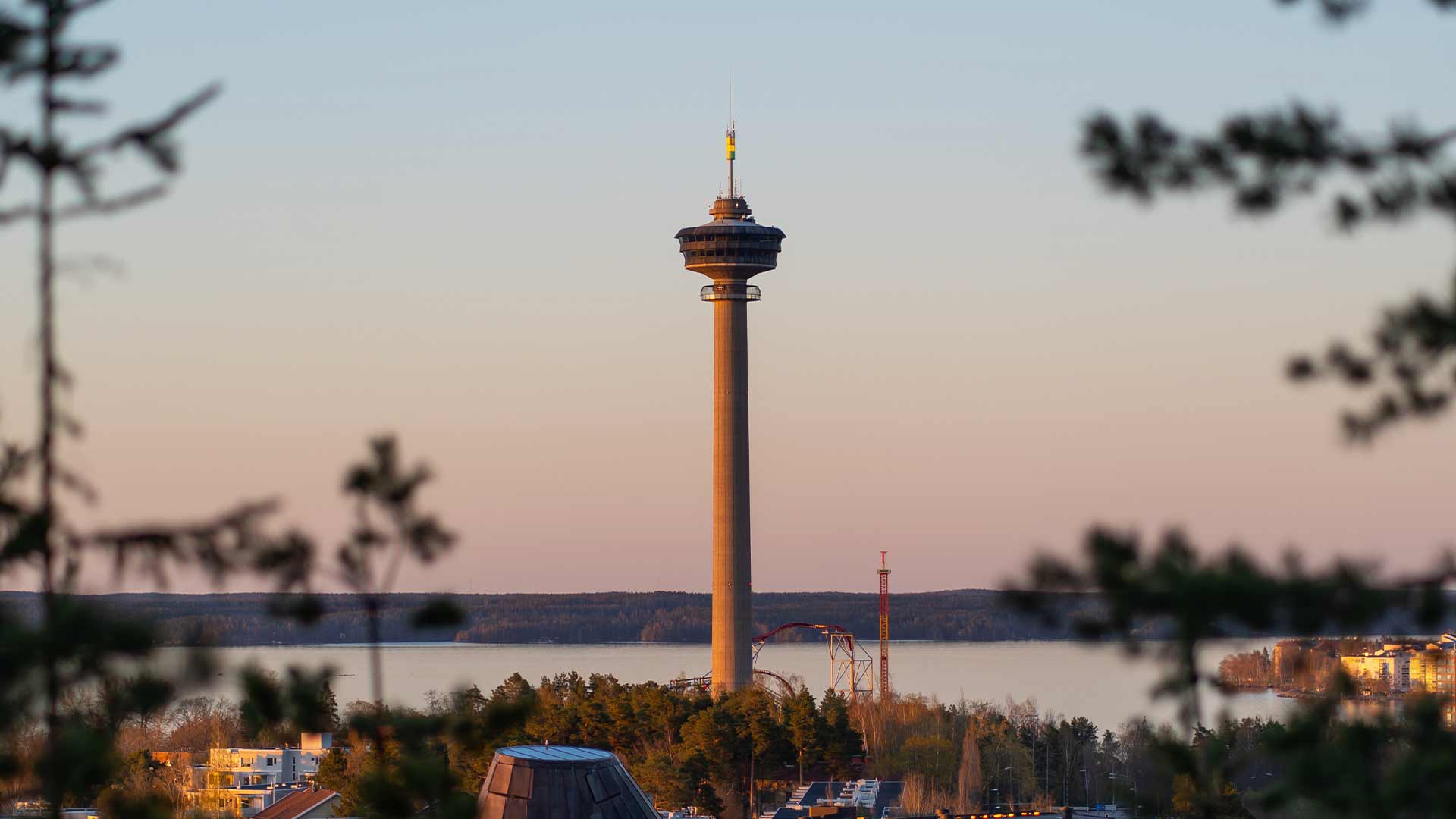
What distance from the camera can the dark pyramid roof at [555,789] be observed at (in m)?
43.9

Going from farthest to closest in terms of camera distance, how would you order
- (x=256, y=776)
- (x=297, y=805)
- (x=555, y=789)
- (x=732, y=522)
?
(x=732, y=522)
(x=256, y=776)
(x=297, y=805)
(x=555, y=789)

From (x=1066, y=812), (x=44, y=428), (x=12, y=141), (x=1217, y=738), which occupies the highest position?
(x=12, y=141)

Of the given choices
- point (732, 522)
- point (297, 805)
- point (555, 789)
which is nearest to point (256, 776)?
point (297, 805)

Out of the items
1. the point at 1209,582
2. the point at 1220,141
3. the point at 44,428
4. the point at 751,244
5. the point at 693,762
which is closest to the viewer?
the point at 1209,582

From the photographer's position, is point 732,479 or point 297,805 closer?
point 297,805

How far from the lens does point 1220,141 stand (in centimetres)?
1409

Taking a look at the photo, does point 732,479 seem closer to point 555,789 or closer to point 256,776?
point 256,776

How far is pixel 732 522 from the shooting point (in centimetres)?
13925

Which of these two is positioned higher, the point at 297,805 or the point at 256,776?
the point at 297,805

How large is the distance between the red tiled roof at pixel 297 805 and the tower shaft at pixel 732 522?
63141 mm

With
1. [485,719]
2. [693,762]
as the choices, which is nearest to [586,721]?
[693,762]

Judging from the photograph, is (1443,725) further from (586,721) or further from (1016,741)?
(1016,741)

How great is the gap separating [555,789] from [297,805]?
33.4 m

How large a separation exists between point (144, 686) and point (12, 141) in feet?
12.1
